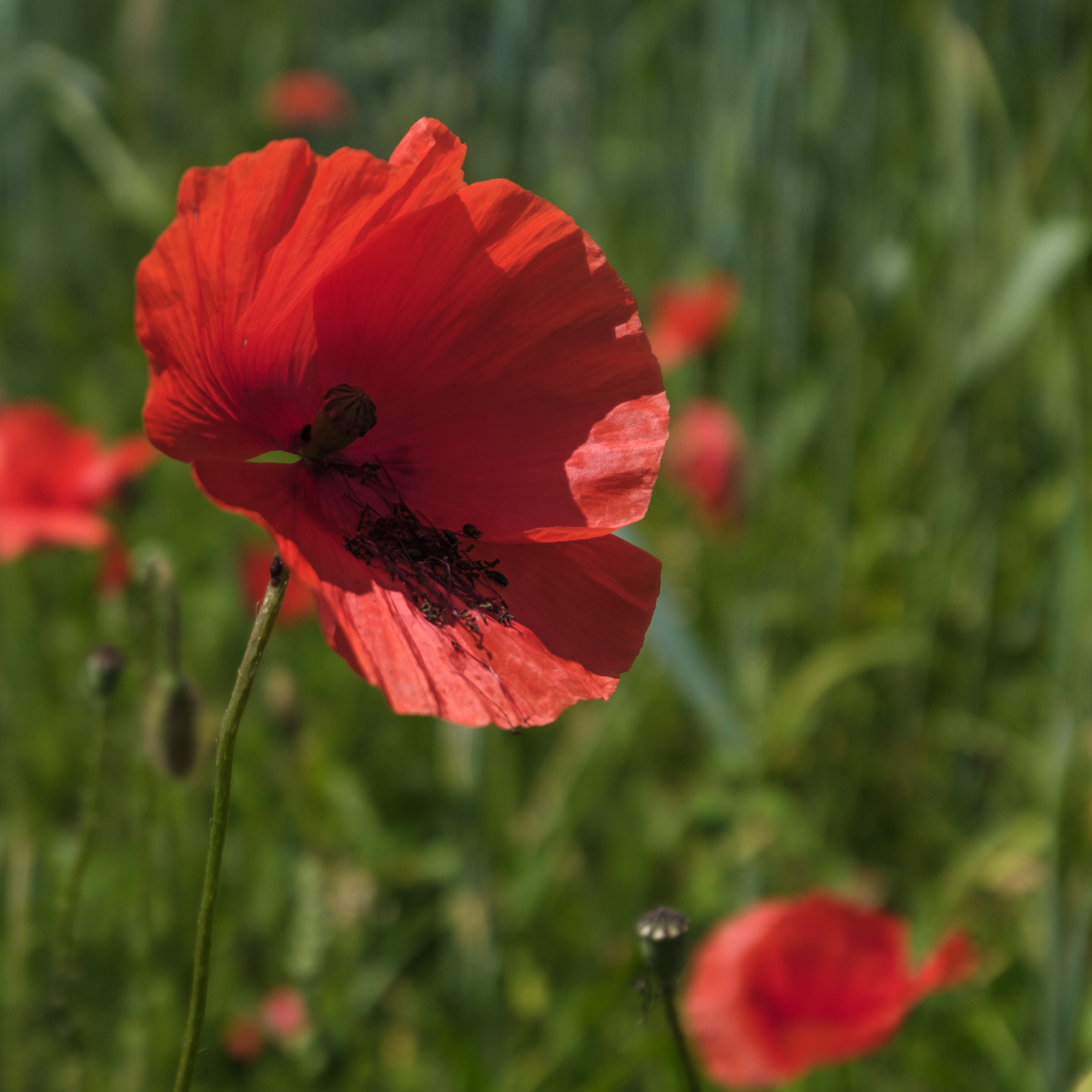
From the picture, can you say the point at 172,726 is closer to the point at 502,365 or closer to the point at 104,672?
the point at 104,672

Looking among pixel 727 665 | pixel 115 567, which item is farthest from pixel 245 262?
pixel 727 665

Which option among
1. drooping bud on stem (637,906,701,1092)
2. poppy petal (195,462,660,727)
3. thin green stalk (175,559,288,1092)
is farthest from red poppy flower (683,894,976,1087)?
thin green stalk (175,559,288,1092)

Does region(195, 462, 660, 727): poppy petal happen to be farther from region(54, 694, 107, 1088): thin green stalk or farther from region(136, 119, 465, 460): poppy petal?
region(54, 694, 107, 1088): thin green stalk

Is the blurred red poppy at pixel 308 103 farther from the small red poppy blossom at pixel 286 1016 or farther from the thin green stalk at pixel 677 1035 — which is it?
the thin green stalk at pixel 677 1035

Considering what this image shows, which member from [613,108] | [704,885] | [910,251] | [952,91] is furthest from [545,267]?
[613,108]

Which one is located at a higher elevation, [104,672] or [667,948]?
[104,672]

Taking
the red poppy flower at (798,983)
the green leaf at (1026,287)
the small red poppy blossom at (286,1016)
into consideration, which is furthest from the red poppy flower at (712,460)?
the small red poppy blossom at (286,1016)
